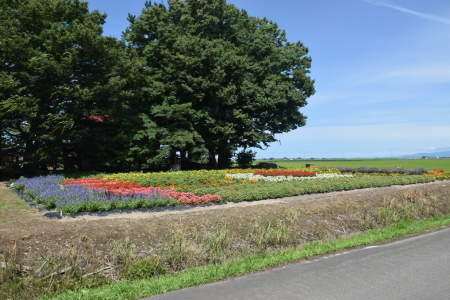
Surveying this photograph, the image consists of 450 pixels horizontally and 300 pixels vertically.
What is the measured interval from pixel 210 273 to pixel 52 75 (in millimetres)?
16123

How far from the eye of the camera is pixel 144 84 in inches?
915

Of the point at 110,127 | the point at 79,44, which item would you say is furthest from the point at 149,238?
the point at 110,127

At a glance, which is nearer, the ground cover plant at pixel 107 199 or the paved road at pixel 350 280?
the paved road at pixel 350 280

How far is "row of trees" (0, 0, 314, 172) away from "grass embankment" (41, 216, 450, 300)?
14322mm

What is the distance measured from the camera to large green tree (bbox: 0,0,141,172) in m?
15.6

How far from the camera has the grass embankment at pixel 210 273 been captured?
365 cm

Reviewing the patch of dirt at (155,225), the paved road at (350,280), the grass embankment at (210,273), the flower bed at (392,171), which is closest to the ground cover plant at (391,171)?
the flower bed at (392,171)

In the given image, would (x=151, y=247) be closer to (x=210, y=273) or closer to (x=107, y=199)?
(x=210, y=273)

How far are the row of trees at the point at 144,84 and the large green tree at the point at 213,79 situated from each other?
0.30ft

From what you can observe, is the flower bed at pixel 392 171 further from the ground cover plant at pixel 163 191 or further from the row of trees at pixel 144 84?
the row of trees at pixel 144 84

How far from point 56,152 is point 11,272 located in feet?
61.8

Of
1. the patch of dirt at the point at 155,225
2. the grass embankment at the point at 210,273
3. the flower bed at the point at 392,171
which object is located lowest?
the grass embankment at the point at 210,273

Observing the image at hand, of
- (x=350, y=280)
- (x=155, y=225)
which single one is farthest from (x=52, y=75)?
(x=350, y=280)

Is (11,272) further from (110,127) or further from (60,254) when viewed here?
(110,127)
